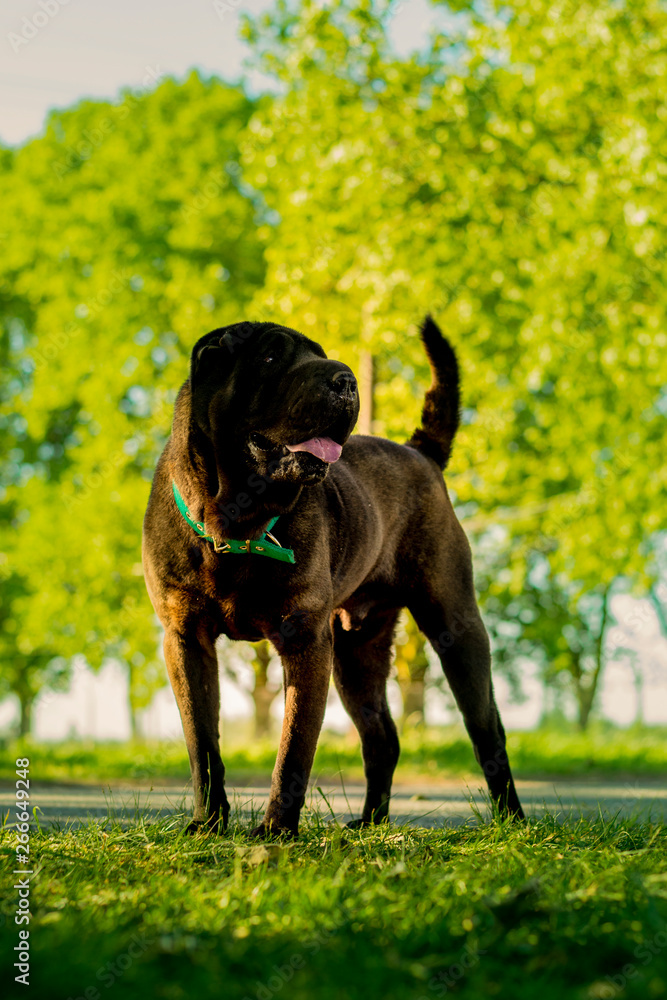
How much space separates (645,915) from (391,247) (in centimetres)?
862

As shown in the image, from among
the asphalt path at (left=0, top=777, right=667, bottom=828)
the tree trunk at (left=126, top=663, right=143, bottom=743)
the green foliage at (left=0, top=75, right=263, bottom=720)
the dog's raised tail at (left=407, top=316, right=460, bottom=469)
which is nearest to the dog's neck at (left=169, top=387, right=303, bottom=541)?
the asphalt path at (left=0, top=777, right=667, bottom=828)

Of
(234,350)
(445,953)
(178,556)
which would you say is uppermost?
(234,350)

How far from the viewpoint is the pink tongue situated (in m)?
3.34

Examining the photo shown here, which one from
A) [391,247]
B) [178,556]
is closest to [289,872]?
[178,556]

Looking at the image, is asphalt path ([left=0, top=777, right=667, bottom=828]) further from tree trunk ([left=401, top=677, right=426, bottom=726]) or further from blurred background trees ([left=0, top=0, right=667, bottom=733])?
tree trunk ([left=401, top=677, right=426, bottom=726])

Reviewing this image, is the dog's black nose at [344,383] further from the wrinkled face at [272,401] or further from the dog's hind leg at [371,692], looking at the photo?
the dog's hind leg at [371,692]

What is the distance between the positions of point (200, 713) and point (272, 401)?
3.98 feet

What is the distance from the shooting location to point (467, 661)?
454 centimetres

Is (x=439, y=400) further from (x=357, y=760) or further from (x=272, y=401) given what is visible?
(x=357, y=760)

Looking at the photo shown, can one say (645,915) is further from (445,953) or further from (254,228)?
(254,228)

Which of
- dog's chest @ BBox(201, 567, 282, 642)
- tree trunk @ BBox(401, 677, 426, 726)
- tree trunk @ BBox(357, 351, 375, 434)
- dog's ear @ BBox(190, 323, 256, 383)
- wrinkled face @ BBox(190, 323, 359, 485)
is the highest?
tree trunk @ BBox(357, 351, 375, 434)

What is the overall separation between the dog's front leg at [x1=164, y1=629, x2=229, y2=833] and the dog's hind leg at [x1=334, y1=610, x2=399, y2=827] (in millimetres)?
1080

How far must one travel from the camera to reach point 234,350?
3.51m

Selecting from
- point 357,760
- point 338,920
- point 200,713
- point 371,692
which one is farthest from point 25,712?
point 338,920
